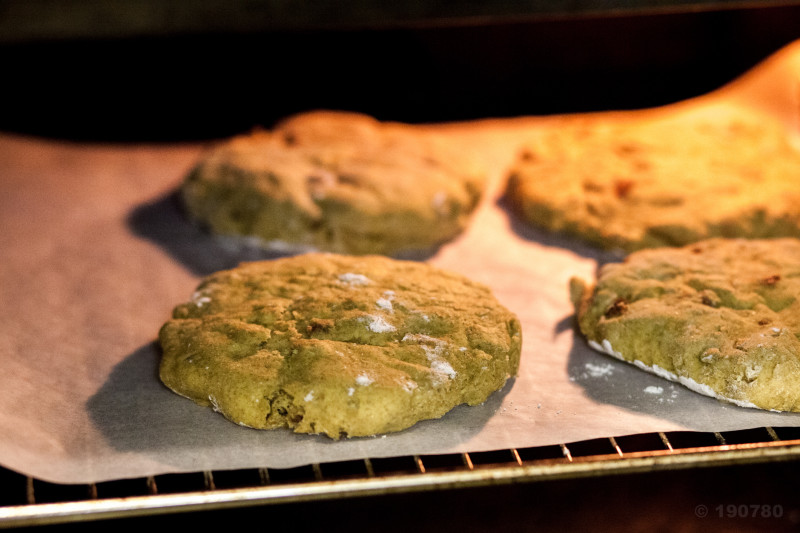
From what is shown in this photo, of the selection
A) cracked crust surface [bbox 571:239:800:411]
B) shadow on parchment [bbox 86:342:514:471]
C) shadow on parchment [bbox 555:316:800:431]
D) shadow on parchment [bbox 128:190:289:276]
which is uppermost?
cracked crust surface [bbox 571:239:800:411]

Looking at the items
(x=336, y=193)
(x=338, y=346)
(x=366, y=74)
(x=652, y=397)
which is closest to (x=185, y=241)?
(x=336, y=193)

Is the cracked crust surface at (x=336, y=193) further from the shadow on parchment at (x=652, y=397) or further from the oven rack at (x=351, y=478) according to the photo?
the oven rack at (x=351, y=478)

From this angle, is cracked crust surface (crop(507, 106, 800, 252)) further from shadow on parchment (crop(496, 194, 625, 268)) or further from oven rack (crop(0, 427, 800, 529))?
oven rack (crop(0, 427, 800, 529))

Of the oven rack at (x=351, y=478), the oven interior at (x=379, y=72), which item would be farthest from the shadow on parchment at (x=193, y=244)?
the oven rack at (x=351, y=478)

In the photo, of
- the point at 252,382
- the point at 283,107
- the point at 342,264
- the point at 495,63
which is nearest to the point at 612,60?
the point at 495,63

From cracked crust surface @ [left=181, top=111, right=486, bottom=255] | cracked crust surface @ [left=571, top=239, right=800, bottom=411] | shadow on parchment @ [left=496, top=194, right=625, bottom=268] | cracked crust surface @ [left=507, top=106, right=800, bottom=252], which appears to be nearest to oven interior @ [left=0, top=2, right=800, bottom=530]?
cracked crust surface @ [left=507, top=106, right=800, bottom=252]

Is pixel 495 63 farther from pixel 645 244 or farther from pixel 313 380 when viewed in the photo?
pixel 313 380
